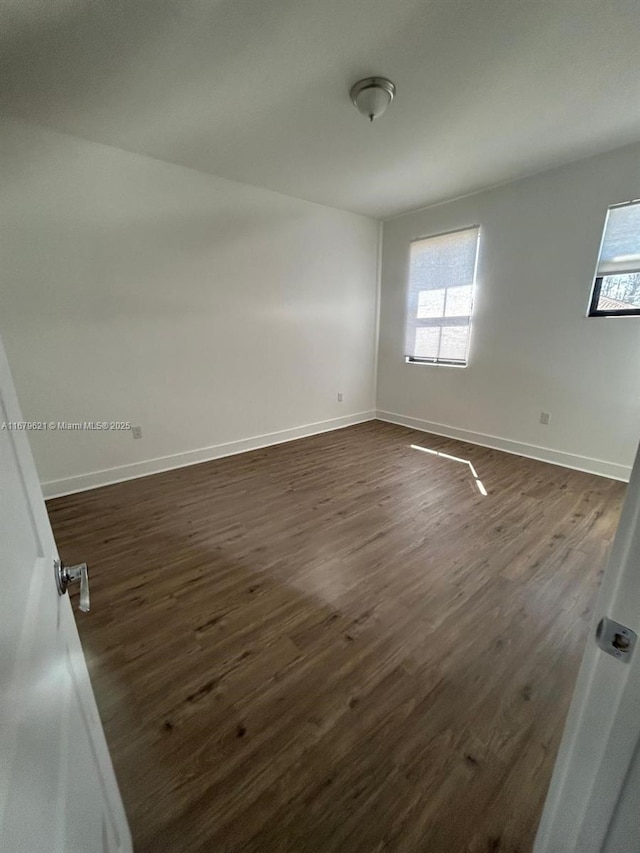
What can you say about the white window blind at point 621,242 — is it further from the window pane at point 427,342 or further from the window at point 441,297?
the window pane at point 427,342

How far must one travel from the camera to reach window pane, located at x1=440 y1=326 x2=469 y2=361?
13.0 ft

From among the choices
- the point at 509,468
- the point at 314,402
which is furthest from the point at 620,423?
the point at 314,402

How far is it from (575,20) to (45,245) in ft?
10.8

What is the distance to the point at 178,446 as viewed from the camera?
3.43 metres

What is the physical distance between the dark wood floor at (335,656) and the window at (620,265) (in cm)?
155

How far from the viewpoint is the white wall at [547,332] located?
2.94 metres

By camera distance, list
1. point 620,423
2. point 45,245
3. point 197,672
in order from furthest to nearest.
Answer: point 620,423 < point 45,245 < point 197,672

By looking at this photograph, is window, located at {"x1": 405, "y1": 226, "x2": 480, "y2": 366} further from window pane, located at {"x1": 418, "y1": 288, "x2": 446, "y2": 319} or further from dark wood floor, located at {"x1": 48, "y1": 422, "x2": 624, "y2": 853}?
dark wood floor, located at {"x1": 48, "y1": 422, "x2": 624, "y2": 853}

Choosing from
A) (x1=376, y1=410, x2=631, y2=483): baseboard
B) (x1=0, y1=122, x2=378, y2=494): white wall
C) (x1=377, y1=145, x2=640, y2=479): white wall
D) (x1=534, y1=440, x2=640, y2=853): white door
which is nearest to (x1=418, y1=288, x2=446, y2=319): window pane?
(x1=377, y1=145, x2=640, y2=479): white wall

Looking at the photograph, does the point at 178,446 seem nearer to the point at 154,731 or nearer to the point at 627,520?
the point at 154,731

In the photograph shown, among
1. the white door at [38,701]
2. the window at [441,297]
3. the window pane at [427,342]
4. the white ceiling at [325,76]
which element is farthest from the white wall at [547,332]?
the white door at [38,701]

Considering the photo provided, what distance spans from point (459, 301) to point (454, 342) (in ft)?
1.47

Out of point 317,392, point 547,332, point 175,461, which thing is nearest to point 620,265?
point 547,332

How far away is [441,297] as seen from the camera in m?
4.09
